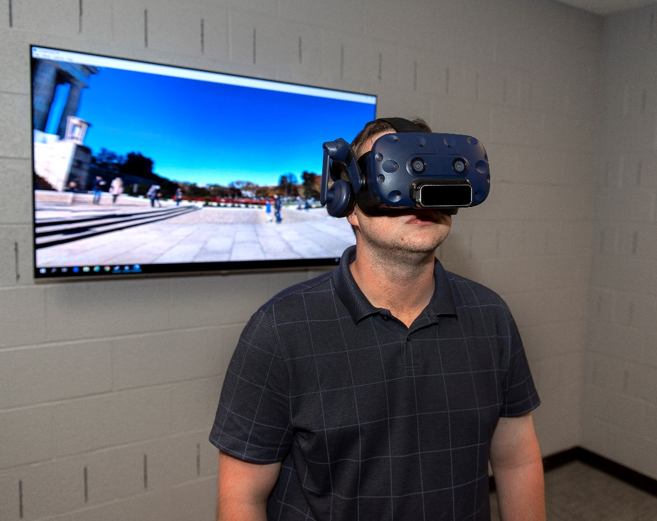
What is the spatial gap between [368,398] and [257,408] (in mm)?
229

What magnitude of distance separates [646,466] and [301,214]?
2.48m

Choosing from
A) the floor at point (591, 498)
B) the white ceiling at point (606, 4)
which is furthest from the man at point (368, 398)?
the white ceiling at point (606, 4)

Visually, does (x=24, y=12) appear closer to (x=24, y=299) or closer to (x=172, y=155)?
(x=172, y=155)

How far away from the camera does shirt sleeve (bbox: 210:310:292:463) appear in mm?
1062

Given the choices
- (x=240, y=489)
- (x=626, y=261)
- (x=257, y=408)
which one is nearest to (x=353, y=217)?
(x=257, y=408)

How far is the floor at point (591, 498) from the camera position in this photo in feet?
8.87

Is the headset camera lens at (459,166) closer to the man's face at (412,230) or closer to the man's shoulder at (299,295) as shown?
the man's face at (412,230)

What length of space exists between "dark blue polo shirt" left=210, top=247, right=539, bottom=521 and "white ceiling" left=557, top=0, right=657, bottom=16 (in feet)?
8.59

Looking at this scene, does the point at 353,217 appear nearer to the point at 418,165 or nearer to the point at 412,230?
the point at 412,230

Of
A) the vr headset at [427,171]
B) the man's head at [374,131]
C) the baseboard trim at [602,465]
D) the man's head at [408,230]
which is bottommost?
the baseboard trim at [602,465]

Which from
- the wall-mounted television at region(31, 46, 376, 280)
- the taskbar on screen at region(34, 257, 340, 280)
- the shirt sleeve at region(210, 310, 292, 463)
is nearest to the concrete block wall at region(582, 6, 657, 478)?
the wall-mounted television at region(31, 46, 376, 280)

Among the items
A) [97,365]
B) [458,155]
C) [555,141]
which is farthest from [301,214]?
[555,141]

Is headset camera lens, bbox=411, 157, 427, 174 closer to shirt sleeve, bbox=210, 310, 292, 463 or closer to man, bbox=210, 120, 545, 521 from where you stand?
man, bbox=210, 120, 545, 521

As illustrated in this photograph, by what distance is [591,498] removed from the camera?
287cm
